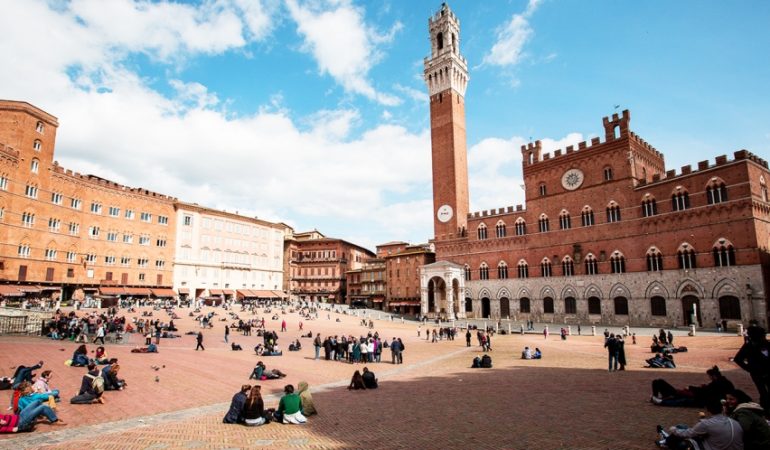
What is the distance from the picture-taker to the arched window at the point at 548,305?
49375 millimetres

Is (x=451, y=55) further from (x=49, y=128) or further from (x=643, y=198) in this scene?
(x=49, y=128)

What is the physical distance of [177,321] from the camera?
38625 mm

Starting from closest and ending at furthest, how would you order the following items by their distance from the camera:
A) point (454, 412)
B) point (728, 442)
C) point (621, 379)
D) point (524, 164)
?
point (728, 442)
point (454, 412)
point (621, 379)
point (524, 164)

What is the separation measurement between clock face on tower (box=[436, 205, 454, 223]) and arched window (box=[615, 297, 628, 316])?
2429 centimetres

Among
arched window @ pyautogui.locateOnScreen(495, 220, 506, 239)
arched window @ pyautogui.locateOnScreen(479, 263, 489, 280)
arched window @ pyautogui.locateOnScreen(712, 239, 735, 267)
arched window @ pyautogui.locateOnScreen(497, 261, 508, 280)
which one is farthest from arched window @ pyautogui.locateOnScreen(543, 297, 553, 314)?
arched window @ pyautogui.locateOnScreen(712, 239, 735, 267)

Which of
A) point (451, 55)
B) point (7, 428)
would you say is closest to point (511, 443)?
point (7, 428)

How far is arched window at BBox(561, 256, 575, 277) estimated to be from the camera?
4778 cm

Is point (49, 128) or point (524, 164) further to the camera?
point (524, 164)

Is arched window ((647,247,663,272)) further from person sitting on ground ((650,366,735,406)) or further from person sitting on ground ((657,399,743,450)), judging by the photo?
person sitting on ground ((657,399,743,450))

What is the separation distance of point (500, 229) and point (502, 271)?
5.56 metres


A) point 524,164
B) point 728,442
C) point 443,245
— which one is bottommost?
point 728,442

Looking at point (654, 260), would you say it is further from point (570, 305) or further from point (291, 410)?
point (291, 410)

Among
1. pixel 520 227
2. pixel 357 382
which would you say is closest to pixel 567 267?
pixel 520 227

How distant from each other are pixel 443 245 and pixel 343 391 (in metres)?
47.6
